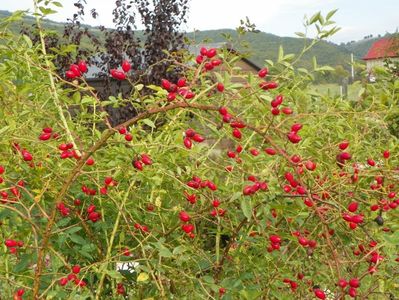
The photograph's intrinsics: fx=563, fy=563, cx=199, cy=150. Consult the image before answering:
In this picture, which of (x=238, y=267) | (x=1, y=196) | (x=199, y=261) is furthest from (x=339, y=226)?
(x=1, y=196)

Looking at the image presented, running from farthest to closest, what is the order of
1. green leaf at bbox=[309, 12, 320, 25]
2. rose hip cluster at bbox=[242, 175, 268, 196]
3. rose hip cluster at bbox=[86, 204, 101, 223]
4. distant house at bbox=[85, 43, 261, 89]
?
distant house at bbox=[85, 43, 261, 89] < green leaf at bbox=[309, 12, 320, 25] < rose hip cluster at bbox=[86, 204, 101, 223] < rose hip cluster at bbox=[242, 175, 268, 196]

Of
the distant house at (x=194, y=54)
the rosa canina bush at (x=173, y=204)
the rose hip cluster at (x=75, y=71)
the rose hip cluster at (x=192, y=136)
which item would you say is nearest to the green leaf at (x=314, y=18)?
the rosa canina bush at (x=173, y=204)

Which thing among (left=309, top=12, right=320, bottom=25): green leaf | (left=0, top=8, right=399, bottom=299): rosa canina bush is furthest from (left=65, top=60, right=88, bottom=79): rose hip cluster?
(left=309, top=12, right=320, bottom=25): green leaf

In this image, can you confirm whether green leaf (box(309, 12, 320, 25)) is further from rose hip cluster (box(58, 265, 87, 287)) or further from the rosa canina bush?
rose hip cluster (box(58, 265, 87, 287))

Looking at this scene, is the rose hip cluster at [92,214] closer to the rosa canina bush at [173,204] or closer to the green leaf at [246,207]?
the rosa canina bush at [173,204]

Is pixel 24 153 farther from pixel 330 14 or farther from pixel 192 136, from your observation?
pixel 330 14

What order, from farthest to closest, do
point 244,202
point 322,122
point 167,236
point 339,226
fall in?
point 322,122
point 339,226
point 167,236
point 244,202

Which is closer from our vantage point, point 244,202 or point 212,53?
point 244,202

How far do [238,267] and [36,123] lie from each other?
3.20ft

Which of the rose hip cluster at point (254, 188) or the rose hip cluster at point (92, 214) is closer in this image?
the rose hip cluster at point (254, 188)

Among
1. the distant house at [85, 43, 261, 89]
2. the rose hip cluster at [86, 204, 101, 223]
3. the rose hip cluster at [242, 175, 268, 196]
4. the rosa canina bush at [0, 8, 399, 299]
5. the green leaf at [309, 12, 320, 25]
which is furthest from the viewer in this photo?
the distant house at [85, 43, 261, 89]

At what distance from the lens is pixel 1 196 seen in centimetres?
152

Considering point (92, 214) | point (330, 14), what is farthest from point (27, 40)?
point (330, 14)

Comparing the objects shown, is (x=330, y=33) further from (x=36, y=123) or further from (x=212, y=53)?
(x=36, y=123)
